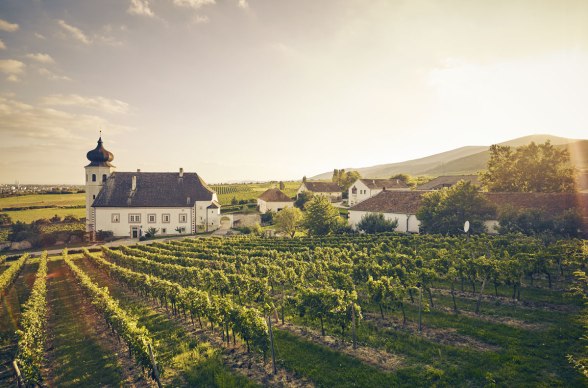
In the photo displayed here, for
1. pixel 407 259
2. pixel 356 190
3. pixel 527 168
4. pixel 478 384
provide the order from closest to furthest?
pixel 478 384
pixel 407 259
pixel 527 168
pixel 356 190

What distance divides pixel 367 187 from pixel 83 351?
200ft

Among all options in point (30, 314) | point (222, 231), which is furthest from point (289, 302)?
point (222, 231)

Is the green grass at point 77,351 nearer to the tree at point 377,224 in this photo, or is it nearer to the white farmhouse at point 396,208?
the tree at point 377,224

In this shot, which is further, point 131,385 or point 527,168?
point 527,168

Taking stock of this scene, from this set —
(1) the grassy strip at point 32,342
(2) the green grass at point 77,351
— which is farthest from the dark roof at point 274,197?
(1) the grassy strip at point 32,342

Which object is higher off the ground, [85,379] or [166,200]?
[166,200]

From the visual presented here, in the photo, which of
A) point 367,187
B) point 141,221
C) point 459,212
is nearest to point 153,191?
point 141,221

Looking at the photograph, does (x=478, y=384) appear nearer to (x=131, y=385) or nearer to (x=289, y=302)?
(x=289, y=302)

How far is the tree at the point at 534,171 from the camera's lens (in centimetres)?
4212

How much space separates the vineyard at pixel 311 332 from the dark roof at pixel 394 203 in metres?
21.2

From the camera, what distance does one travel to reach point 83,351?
13328 millimetres

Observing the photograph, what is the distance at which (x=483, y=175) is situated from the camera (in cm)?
5197

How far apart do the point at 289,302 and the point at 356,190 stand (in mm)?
60079

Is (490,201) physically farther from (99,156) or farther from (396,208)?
(99,156)
